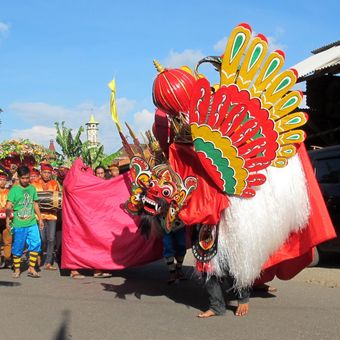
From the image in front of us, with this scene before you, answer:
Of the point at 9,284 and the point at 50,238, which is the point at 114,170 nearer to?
the point at 50,238

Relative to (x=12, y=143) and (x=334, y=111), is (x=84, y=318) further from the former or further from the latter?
(x=334, y=111)

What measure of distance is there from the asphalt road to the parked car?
0.41 meters

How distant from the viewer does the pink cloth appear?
→ 6930 mm

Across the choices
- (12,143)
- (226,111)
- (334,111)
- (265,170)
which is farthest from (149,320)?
(334,111)

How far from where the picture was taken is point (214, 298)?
4.93 meters

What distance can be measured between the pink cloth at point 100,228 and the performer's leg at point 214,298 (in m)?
2.07

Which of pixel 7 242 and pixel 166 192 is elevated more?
pixel 166 192

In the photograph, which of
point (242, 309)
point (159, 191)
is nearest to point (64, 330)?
point (159, 191)

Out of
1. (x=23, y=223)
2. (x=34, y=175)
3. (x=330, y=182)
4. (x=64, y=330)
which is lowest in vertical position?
(x=64, y=330)

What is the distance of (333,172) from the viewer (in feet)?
24.7

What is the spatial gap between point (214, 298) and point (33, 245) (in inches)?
139

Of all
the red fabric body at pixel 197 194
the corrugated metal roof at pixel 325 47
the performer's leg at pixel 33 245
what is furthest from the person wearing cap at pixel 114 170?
the corrugated metal roof at pixel 325 47

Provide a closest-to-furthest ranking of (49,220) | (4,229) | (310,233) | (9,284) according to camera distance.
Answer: (310,233) → (9,284) → (4,229) → (49,220)

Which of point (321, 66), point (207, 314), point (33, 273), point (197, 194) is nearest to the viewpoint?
point (197, 194)
